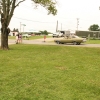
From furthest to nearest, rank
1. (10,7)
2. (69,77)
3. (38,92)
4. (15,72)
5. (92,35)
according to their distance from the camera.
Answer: (92,35)
(10,7)
(15,72)
(69,77)
(38,92)

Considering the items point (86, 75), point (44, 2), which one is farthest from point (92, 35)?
point (86, 75)

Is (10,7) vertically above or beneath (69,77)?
above

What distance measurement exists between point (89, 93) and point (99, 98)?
1.32 ft

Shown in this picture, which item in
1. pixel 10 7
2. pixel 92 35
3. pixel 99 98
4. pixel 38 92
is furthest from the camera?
pixel 92 35

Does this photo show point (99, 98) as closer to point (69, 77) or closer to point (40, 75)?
point (69, 77)

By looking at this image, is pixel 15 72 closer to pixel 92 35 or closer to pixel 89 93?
pixel 89 93

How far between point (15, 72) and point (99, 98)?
3706 millimetres

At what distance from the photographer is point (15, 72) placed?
7867 millimetres

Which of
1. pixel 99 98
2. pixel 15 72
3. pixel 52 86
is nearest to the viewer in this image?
pixel 99 98

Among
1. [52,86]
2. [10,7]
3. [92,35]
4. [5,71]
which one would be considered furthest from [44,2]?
[92,35]

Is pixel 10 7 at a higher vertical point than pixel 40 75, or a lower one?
higher

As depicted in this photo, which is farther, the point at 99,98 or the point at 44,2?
the point at 44,2

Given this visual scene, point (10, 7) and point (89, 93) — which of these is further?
point (10, 7)

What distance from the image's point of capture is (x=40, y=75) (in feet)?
24.4
